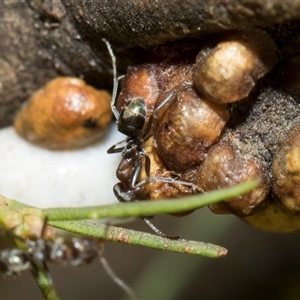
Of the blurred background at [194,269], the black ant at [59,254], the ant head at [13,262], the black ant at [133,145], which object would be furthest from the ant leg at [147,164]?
the blurred background at [194,269]

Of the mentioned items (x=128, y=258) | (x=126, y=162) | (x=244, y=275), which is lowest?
(x=128, y=258)

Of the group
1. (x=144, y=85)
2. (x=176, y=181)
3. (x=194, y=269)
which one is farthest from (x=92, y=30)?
(x=194, y=269)

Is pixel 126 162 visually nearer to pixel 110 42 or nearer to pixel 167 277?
pixel 110 42

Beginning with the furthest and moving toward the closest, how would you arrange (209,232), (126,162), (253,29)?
(209,232) < (126,162) < (253,29)

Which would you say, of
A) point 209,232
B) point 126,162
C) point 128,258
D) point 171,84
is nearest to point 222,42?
point 171,84

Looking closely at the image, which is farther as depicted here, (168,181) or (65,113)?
(65,113)

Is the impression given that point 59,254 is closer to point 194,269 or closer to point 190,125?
point 190,125

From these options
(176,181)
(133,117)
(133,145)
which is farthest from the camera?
(133,145)
